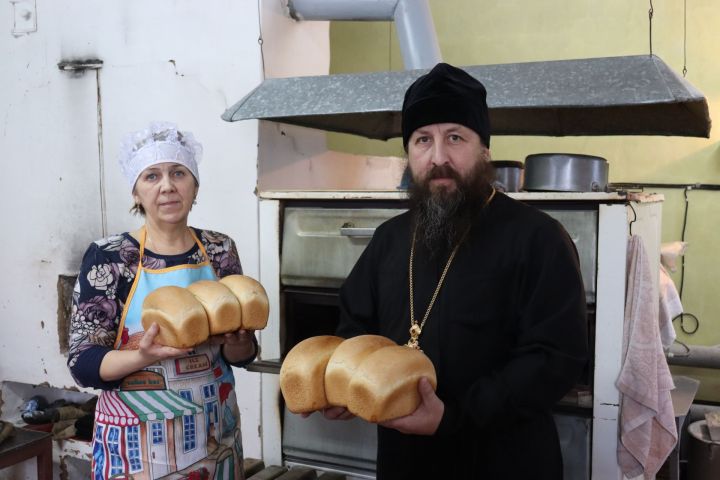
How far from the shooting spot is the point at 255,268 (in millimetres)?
3340

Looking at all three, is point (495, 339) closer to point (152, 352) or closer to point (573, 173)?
point (152, 352)

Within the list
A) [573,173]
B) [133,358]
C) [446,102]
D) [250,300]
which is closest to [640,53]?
[573,173]

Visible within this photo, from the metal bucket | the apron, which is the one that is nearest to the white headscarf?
the apron

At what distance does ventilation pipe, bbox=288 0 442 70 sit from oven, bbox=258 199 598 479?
1.06 meters

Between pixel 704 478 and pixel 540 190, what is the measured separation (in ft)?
8.31

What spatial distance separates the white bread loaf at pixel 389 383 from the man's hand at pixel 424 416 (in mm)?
12

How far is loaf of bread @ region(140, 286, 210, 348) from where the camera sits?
1.81m

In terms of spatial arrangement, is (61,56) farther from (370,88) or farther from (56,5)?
(370,88)

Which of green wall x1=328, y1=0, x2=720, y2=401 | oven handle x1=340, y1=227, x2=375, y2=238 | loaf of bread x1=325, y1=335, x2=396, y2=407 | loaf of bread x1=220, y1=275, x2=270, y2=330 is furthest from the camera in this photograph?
green wall x1=328, y1=0, x2=720, y2=401

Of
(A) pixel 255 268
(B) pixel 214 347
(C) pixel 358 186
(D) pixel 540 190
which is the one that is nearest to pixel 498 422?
(B) pixel 214 347

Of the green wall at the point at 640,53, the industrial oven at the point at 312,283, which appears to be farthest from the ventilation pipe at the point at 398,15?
the green wall at the point at 640,53

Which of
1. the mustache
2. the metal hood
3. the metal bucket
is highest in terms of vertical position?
the metal hood

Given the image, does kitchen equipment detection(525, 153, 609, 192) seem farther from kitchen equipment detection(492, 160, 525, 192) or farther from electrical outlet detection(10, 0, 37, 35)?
electrical outlet detection(10, 0, 37, 35)

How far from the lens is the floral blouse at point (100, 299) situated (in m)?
1.85
